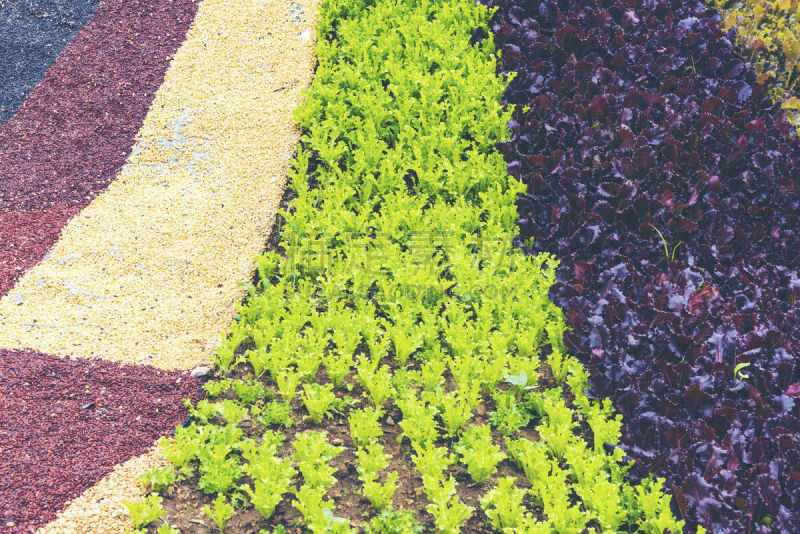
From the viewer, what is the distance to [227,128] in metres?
6.51

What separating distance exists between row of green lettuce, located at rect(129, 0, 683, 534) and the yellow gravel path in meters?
0.37

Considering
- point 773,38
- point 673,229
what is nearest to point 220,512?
point 673,229

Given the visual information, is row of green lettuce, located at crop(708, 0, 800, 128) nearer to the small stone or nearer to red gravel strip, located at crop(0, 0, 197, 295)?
the small stone

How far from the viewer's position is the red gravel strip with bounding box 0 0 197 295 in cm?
586

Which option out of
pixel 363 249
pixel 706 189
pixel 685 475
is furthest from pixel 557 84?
pixel 685 475

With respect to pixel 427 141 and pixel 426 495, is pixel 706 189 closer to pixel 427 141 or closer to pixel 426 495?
pixel 427 141

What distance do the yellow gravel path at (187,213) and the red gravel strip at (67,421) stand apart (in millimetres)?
176

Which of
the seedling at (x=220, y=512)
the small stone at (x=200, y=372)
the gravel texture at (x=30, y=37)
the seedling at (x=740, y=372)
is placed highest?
the seedling at (x=740, y=372)

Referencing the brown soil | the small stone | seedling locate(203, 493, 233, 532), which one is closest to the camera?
seedling locate(203, 493, 233, 532)

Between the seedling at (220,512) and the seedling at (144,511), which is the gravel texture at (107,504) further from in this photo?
the seedling at (220,512)

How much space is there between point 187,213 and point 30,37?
3836 mm

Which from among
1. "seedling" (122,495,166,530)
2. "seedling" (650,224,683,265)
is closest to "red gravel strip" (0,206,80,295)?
"seedling" (122,495,166,530)

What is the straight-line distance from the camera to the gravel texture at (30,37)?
7215 mm

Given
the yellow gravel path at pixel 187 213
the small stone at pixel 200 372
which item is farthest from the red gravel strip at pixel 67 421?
Result: the yellow gravel path at pixel 187 213
